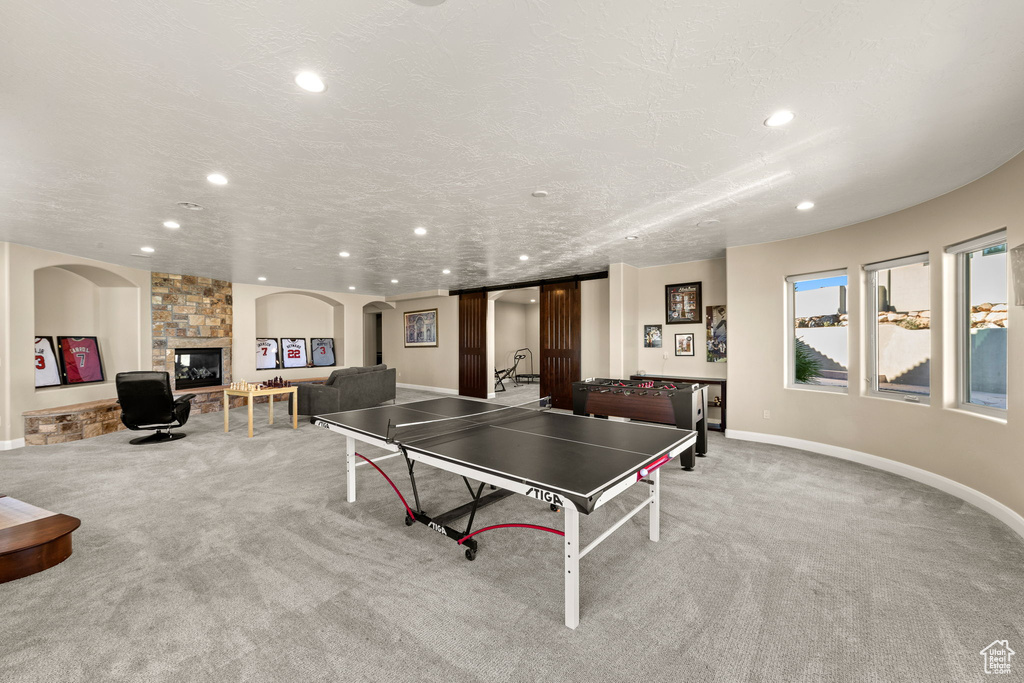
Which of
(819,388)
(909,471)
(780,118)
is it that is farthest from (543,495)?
(819,388)

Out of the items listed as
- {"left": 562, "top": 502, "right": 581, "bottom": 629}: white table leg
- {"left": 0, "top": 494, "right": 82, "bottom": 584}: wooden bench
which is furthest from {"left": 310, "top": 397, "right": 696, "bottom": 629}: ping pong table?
{"left": 0, "top": 494, "right": 82, "bottom": 584}: wooden bench

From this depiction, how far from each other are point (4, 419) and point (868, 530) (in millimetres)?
9021

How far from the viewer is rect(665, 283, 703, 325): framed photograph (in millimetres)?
6305

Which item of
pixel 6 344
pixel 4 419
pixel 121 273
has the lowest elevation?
pixel 4 419

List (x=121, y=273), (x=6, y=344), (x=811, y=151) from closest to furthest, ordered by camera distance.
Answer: (x=811, y=151) → (x=6, y=344) → (x=121, y=273)

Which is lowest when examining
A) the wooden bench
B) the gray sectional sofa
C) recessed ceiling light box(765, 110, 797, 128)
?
the wooden bench

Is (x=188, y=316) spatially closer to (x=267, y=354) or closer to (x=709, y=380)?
(x=267, y=354)

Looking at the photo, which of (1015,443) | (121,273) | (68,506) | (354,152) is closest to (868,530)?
(1015,443)

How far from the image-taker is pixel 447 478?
3.88 m

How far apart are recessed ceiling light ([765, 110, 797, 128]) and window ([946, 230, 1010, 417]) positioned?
2.20m

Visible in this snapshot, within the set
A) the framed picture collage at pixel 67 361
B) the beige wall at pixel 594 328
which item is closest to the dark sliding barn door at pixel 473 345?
the beige wall at pixel 594 328

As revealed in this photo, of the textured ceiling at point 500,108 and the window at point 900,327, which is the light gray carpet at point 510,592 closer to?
the window at point 900,327

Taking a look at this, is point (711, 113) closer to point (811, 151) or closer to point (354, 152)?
point (811, 151)

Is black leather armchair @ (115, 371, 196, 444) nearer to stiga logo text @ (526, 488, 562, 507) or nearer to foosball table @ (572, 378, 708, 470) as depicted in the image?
foosball table @ (572, 378, 708, 470)
